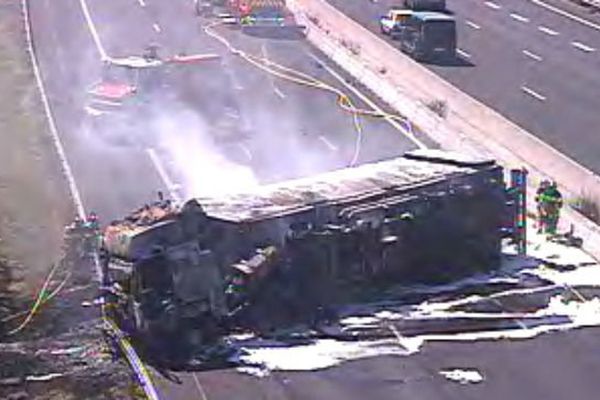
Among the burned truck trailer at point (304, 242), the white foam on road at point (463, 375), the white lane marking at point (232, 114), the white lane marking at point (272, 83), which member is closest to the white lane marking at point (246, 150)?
the white lane marking at point (232, 114)

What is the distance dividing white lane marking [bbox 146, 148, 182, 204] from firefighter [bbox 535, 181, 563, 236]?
26.4 ft

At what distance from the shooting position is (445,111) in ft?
143

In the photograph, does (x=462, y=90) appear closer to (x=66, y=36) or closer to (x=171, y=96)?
(x=171, y=96)

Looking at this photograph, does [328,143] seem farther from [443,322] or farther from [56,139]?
[443,322]

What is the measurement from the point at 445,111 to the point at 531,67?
1013cm

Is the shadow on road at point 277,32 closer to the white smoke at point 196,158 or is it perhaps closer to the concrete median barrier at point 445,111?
the concrete median barrier at point 445,111

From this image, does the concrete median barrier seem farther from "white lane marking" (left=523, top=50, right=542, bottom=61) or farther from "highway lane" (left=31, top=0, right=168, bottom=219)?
"highway lane" (left=31, top=0, right=168, bottom=219)

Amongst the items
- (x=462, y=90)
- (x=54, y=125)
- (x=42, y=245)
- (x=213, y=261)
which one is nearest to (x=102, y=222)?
(x=42, y=245)

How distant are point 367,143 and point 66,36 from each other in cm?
2340

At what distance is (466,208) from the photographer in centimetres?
2970

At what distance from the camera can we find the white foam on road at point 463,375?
23.7m

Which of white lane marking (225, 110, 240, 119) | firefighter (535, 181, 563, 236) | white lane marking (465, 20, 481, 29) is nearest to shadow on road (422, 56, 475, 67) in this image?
white lane marking (465, 20, 481, 29)

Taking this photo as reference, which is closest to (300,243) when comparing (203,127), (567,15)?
(203,127)

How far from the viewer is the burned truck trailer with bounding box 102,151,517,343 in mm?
24859
